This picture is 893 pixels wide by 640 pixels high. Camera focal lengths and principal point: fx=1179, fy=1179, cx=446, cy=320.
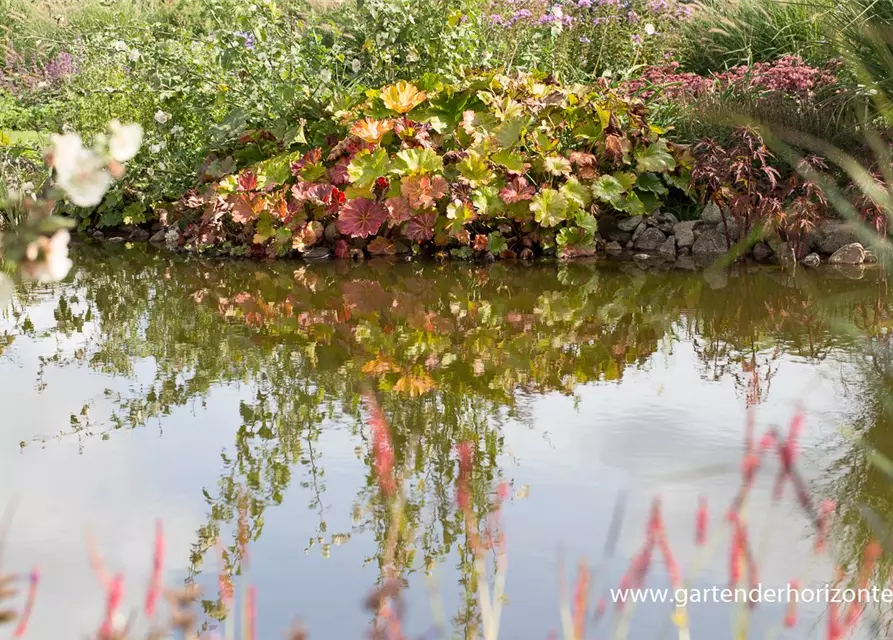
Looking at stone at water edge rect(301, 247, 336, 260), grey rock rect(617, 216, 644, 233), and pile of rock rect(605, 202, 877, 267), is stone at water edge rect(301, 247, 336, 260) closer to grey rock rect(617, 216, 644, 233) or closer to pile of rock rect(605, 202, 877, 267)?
pile of rock rect(605, 202, 877, 267)

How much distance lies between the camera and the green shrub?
24.0ft

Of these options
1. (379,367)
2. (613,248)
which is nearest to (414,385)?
(379,367)

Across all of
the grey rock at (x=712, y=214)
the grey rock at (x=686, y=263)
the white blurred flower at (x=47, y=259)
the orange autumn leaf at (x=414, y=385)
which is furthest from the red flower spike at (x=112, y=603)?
the grey rock at (x=712, y=214)

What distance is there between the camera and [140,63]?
8.54 m

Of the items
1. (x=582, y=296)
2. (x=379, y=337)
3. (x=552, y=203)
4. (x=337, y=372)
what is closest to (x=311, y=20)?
(x=552, y=203)

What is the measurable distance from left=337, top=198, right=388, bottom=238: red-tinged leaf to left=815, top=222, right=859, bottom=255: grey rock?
271cm

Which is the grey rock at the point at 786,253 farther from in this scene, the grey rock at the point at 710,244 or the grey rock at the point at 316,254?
the grey rock at the point at 316,254

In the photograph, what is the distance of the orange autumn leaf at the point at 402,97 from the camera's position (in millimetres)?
7402

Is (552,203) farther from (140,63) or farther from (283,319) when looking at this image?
(140,63)

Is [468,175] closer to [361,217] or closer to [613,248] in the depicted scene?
[361,217]

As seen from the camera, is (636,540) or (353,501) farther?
(353,501)

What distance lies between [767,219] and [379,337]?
2643 mm

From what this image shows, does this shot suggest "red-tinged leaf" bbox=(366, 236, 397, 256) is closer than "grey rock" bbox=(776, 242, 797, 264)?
No

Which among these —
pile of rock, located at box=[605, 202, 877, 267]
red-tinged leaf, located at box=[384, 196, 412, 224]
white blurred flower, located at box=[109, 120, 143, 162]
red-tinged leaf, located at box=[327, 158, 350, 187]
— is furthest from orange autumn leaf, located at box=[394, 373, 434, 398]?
red-tinged leaf, located at box=[327, 158, 350, 187]
